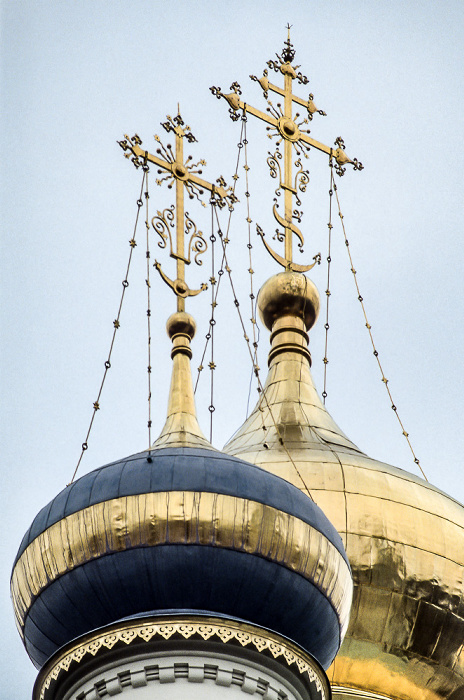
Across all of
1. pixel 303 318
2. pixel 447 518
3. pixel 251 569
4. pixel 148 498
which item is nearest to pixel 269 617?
pixel 251 569

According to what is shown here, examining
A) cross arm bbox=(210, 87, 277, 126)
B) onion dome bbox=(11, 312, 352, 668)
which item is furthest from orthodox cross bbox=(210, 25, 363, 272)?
onion dome bbox=(11, 312, 352, 668)

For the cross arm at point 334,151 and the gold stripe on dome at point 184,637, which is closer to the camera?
the gold stripe on dome at point 184,637

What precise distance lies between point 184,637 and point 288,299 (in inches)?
268

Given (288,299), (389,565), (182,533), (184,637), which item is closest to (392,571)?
(389,565)

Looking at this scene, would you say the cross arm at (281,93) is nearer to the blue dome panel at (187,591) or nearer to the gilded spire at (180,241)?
the gilded spire at (180,241)

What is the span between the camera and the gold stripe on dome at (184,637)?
11.1 metres

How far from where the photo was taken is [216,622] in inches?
442

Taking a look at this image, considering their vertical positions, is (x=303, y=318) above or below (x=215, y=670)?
above

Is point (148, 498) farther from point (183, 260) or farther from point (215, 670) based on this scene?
point (183, 260)

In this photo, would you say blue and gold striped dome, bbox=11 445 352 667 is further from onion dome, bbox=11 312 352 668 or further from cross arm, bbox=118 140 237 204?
cross arm, bbox=118 140 237 204

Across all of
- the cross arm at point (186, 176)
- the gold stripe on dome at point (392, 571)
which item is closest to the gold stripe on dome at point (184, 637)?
the gold stripe on dome at point (392, 571)

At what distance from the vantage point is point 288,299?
1753cm

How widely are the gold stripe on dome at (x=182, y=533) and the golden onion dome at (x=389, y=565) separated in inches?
87.2

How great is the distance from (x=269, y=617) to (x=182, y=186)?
5.06 metres
